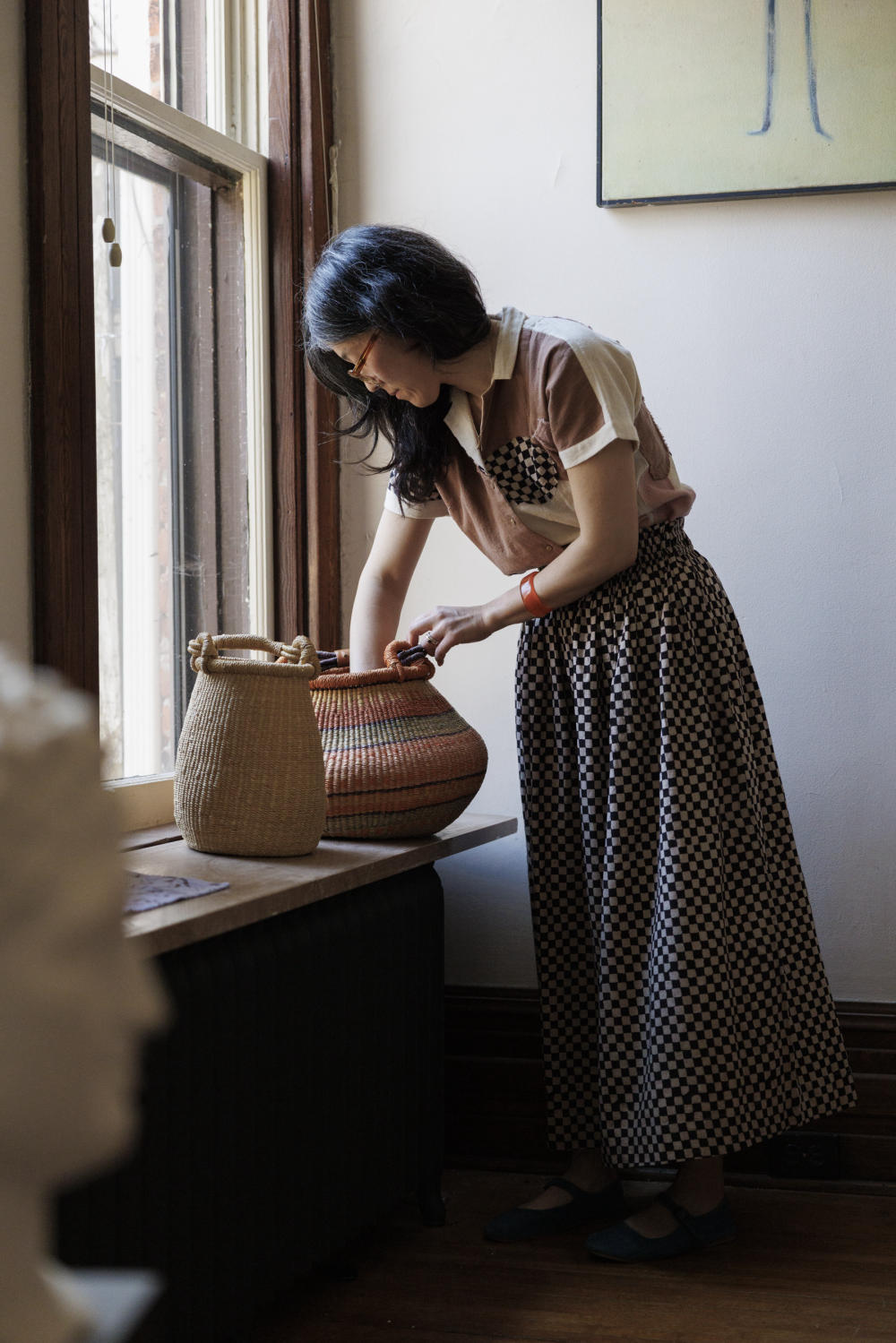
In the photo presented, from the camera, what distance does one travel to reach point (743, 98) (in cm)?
217

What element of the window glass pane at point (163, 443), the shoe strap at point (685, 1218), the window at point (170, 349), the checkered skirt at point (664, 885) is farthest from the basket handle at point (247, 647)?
the shoe strap at point (685, 1218)

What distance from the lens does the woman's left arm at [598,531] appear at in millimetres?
1721

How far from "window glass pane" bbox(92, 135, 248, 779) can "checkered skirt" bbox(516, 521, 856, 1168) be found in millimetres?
544

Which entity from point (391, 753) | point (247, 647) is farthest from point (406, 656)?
point (247, 647)

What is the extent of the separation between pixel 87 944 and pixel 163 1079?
902mm

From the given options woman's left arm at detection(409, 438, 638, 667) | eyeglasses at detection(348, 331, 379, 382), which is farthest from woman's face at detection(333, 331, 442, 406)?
woman's left arm at detection(409, 438, 638, 667)

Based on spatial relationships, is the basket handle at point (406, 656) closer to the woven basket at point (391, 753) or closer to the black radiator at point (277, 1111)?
the woven basket at point (391, 753)

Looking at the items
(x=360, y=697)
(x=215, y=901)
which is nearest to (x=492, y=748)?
(x=360, y=697)

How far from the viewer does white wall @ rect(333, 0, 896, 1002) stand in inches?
84.8

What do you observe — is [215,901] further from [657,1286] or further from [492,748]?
[492,748]

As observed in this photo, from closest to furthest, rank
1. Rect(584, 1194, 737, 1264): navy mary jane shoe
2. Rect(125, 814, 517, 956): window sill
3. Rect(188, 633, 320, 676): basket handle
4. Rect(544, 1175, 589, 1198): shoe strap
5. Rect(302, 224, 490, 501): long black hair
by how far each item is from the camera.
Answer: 1. Rect(125, 814, 517, 956): window sill
2. Rect(188, 633, 320, 676): basket handle
3. Rect(302, 224, 490, 501): long black hair
4. Rect(584, 1194, 737, 1264): navy mary jane shoe
5. Rect(544, 1175, 589, 1198): shoe strap

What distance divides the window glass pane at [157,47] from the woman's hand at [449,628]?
87 cm

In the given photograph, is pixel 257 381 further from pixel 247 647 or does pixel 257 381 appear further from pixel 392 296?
pixel 247 647

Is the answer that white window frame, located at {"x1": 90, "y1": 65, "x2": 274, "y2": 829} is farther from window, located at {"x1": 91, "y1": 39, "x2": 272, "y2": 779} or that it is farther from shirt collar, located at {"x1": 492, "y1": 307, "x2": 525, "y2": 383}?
shirt collar, located at {"x1": 492, "y1": 307, "x2": 525, "y2": 383}
